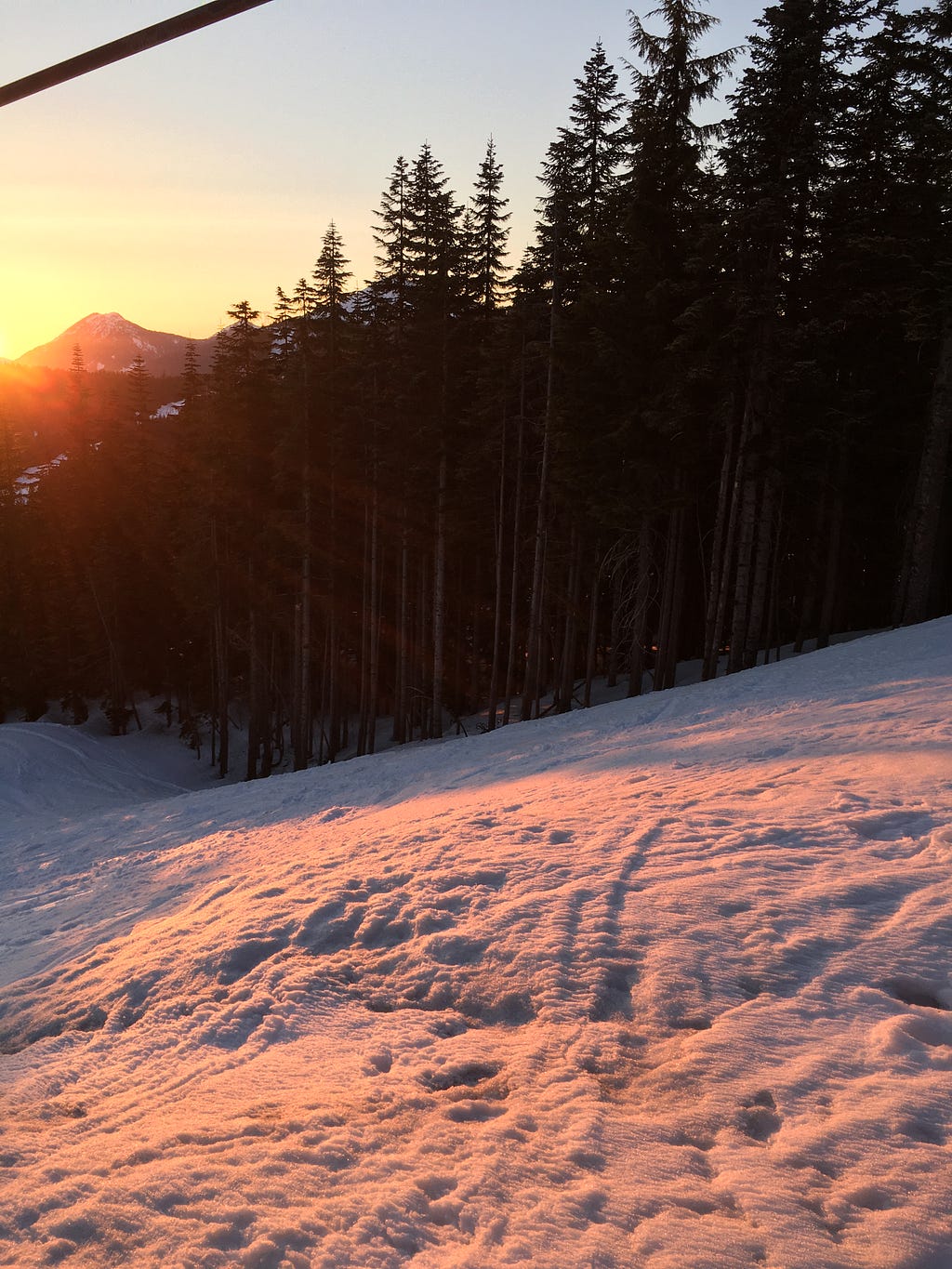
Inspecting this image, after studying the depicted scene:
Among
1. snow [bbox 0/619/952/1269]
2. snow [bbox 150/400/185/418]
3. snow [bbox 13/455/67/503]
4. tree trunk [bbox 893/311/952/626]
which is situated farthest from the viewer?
snow [bbox 13/455/67/503]

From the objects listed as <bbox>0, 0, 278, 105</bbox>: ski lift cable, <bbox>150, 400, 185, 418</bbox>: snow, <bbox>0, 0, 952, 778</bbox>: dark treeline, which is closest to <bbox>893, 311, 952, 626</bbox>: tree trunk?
<bbox>0, 0, 952, 778</bbox>: dark treeline

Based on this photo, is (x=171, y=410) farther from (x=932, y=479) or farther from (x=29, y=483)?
(x=932, y=479)

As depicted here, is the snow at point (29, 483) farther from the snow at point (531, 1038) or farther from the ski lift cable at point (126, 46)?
the ski lift cable at point (126, 46)

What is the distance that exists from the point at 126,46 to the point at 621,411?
54.4 feet

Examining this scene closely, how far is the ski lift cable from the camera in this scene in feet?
8.44

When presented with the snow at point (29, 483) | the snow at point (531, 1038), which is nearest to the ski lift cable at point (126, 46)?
the snow at point (531, 1038)

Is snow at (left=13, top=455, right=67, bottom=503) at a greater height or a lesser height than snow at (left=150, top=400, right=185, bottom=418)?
lesser

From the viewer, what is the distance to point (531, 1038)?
3760 millimetres

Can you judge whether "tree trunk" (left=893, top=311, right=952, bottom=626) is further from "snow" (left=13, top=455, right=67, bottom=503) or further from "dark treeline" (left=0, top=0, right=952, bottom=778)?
"snow" (left=13, top=455, right=67, bottom=503)

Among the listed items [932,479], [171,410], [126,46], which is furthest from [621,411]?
[171,410]

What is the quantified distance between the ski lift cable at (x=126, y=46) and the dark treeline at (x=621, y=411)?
1525cm

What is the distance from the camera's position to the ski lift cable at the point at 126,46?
8.44 ft

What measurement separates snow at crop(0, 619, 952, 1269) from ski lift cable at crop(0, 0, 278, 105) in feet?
13.8

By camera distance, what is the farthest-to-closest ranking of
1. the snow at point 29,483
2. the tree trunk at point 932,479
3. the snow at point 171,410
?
the snow at point 29,483
the snow at point 171,410
the tree trunk at point 932,479
